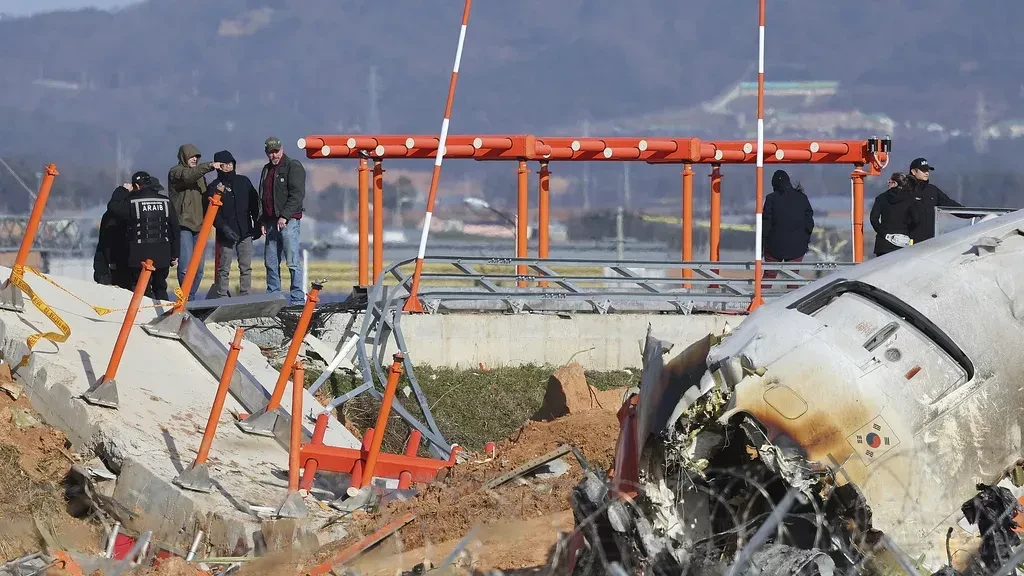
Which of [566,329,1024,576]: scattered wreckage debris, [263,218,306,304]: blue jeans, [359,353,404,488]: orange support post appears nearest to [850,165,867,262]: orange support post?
[263,218,306,304]: blue jeans

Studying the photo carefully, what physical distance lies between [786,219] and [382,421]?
300 inches

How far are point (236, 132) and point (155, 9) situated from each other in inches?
1866

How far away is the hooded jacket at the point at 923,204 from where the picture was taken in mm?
14867

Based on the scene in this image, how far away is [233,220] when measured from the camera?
49.6 feet

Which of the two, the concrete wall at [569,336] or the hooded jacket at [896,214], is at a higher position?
the hooded jacket at [896,214]

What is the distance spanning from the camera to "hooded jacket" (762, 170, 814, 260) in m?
16.3

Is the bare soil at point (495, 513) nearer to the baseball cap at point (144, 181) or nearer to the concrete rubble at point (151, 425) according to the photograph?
the concrete rubble at point (151, 425)

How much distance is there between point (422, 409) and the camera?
12883mm

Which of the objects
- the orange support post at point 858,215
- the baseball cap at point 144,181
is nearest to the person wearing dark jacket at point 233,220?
the baseball cap at point 144,181

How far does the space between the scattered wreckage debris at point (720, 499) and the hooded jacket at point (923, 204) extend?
799cm

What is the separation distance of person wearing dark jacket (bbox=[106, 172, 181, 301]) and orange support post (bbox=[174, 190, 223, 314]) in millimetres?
1518

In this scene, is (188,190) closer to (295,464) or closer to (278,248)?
(278,248)

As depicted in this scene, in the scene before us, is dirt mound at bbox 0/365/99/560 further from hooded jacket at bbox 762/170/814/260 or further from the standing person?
hooded jacket at bbox 762/170/814/260

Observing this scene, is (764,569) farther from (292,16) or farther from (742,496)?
(292,16)
